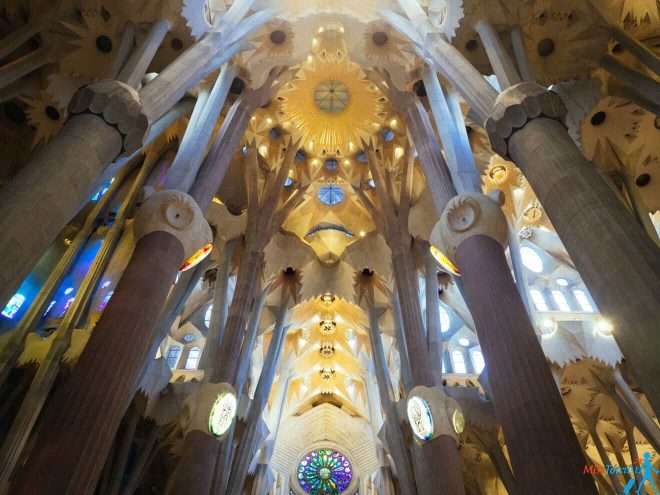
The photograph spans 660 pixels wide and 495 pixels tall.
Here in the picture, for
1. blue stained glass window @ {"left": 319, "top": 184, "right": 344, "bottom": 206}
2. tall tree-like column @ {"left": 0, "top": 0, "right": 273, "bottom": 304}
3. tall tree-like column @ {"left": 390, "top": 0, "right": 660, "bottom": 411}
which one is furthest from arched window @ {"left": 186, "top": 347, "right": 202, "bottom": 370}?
tall tree-like column @ {"left": 390, "top": 0, "right": 660, "bottom": 411}

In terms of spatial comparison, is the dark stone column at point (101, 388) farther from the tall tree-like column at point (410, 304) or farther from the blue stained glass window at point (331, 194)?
the blue stained glass window at point (331, 194)

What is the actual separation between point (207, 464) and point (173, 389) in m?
3.76

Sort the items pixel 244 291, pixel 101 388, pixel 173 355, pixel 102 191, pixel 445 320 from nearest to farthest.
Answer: pixel 101 388, pixel 244 291, pixel 102 191, pixel 173 355, pixel 445 320

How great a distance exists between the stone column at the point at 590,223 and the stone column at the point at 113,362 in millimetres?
5037

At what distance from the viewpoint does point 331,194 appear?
21.7 metres

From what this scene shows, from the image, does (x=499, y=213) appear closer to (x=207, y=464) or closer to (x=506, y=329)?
(x=506, y=329)

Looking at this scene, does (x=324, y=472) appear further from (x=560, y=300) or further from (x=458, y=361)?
(x=560, y=300)

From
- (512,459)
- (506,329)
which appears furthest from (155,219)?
(512,459)

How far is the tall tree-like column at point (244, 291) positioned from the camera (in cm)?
961

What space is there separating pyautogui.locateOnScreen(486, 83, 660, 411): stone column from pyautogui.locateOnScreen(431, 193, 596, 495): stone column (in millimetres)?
1358

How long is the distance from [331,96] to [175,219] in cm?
1258

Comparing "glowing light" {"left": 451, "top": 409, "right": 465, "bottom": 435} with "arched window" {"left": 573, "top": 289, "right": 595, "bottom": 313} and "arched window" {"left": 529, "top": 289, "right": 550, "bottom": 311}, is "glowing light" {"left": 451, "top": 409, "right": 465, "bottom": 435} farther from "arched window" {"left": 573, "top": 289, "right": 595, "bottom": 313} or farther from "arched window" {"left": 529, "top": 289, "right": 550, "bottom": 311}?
"arched window" {"left": 573, "top": 289, "right": 595, "bottom": 313}

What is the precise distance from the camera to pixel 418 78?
40.9 ft

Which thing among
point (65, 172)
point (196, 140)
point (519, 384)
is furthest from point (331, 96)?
point (519, 384)
